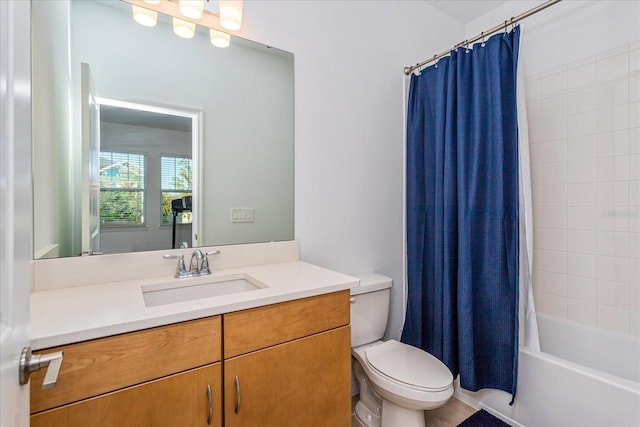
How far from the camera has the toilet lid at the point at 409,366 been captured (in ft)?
4.54

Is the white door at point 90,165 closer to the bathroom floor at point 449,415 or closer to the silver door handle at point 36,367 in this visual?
the silver door handle at point 36,367

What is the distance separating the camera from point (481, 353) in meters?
1.65

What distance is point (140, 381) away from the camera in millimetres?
847

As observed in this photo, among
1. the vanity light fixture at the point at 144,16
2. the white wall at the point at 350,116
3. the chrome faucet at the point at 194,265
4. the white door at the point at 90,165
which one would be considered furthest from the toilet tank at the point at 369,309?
the vanity light fixture at the point at 144,16

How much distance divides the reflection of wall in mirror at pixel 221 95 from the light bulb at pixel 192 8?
3.4 inches

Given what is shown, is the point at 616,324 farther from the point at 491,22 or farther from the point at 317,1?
the point at 317,1

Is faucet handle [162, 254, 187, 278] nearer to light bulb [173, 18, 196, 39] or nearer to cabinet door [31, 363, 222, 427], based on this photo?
cabinet door [31, 363, 222, 427]

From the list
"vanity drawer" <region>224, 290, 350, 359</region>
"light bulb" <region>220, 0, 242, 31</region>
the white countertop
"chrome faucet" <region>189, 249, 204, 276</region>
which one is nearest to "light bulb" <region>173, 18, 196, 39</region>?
"light bulb" <region>220, 0, 242, 31</region>

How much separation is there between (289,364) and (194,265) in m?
0.60

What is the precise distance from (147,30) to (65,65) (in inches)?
13.6

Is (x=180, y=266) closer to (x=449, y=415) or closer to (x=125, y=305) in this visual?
(x=125, y=305)

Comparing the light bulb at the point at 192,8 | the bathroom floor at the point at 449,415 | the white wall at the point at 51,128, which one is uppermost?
the light bulb at the point at 192,8

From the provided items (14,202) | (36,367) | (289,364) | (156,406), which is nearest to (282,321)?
(289,364)

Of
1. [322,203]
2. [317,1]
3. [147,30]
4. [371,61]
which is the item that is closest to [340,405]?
[322,203]
